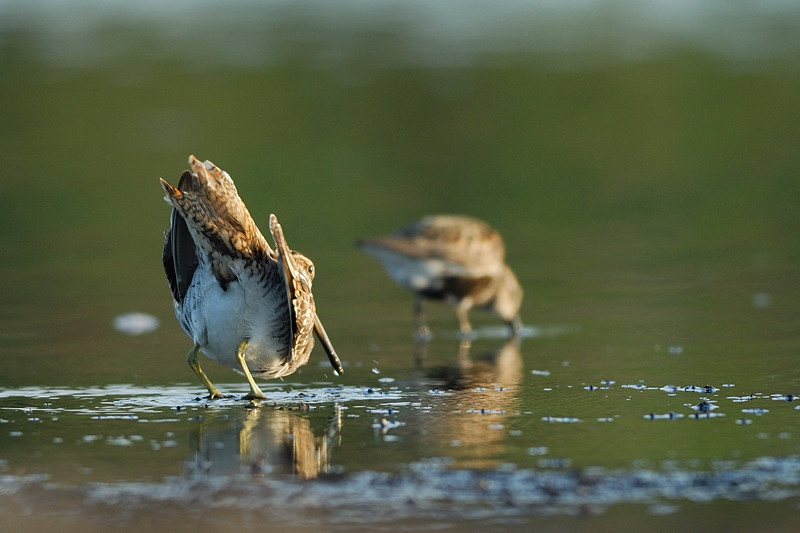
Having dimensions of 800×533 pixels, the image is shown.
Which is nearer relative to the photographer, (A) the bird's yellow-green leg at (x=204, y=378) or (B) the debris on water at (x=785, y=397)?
(B) the debris on water at (x=785, y=397)

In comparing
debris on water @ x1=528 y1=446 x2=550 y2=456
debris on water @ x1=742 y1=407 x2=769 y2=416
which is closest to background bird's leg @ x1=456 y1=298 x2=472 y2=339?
debris on water @ x1=742 y1=407 x2=769 y2=416

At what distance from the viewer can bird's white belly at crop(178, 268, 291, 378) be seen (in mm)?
8109

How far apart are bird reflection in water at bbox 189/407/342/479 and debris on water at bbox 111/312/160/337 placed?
3916mm

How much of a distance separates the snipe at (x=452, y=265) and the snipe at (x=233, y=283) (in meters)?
4.93

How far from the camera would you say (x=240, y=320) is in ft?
26.7

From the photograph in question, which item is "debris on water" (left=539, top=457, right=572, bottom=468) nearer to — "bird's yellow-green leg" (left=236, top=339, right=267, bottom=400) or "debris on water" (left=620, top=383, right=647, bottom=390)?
"debris on water" (left=620, top=383, right=647, bottom=390)

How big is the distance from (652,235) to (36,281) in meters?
7.41

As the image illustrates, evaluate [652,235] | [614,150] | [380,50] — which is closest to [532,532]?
[652,235]

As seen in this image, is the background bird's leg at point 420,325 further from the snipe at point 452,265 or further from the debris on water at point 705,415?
the debris on water at point 705,415

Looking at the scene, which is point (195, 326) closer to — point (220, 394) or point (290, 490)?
point (220, 394)

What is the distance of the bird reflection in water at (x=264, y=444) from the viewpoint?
21.3 feet

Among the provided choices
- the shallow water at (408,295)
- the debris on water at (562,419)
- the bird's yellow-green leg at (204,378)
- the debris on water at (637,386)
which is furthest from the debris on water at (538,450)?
the bird's yellow-green leg at (204,378)

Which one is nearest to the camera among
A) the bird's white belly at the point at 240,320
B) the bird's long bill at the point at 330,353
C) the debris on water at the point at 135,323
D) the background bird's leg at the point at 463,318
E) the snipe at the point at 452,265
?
the bird's white belly at the point at 240,320

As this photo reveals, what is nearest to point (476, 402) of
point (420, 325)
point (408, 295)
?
point (420, 325)
